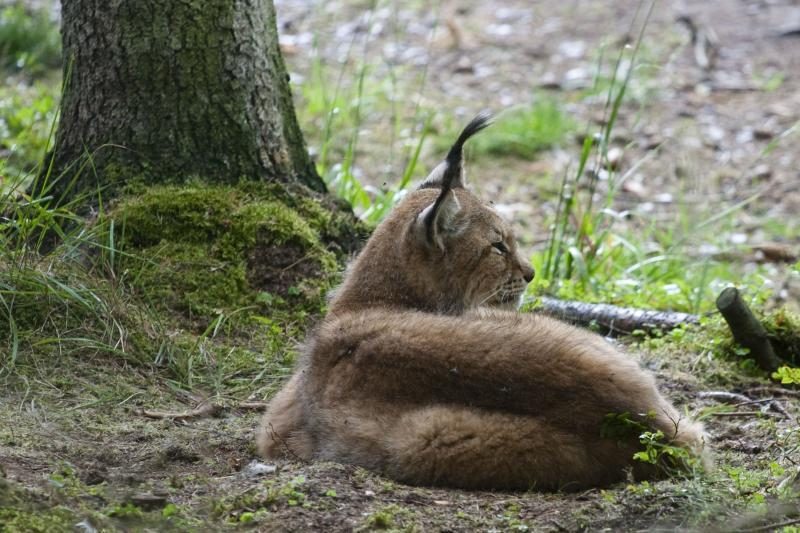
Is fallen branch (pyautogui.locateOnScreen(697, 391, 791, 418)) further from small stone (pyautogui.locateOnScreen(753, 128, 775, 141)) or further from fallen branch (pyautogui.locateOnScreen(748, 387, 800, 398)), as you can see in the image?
small stone (pyautogui.locateOnScreen(753, 128, 775, 141))

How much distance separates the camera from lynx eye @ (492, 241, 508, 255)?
527 cm

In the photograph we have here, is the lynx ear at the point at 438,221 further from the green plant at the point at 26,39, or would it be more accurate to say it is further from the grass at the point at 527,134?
the green plant at the point at 26,39

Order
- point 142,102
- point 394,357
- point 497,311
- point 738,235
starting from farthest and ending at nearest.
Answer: point 738,235 < point 142,102 < point 497,311 < point 394,357

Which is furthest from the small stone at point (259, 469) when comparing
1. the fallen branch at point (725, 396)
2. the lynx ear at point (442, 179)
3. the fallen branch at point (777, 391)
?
the fallen branch at point (777, 391)

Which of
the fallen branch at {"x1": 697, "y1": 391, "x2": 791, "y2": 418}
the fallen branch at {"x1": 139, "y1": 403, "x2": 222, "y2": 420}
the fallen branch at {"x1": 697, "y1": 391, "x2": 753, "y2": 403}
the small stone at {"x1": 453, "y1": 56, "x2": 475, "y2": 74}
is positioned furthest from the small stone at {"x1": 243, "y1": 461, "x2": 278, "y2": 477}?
the small stone at {"x1": 453, "y1": 56, "x2": 475, "y2": 74}

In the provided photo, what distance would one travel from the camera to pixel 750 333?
5.99 m

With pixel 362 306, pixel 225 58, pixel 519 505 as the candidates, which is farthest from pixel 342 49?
pixel 519 505

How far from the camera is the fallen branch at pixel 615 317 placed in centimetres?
660

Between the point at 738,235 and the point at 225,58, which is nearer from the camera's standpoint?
the point at 225,58

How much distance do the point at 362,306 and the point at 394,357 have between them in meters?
0.75

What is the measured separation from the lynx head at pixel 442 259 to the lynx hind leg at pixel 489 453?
96 cm

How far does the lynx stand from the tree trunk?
187 cm

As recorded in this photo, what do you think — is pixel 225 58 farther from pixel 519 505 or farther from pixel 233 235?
pixel 519 505

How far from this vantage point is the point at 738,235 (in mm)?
10148
